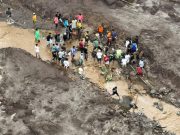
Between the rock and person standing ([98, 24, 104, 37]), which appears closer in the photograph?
the rock

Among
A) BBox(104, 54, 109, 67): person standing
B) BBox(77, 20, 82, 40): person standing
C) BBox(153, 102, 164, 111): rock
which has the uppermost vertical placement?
BBox(77, 20, 82, 40): person standing

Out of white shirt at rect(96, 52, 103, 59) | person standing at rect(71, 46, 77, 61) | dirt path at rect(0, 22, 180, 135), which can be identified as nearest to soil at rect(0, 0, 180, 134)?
dirt path at rect(0, 22, 180, 135)

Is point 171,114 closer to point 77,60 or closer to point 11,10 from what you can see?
point 77,60

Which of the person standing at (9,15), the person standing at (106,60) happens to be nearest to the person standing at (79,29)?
the person standing at (106,60)

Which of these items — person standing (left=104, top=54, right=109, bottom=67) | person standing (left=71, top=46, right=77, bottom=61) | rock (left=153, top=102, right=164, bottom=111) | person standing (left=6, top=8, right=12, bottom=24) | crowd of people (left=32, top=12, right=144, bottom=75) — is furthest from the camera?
person standing (left=6, top=8, right=12, bottom=24)

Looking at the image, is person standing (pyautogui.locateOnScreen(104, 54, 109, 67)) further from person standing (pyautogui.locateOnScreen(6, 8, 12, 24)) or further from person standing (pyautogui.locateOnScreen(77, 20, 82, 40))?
person standing (pyautogui.locateOnScreen(6, 8, 12, 24))

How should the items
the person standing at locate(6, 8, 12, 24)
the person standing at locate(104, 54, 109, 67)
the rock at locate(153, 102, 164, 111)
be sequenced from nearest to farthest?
1. the rock at locate(153, 102, 164, 111)
2. the person standing at locate(104, 54, 109, 67)
3. the person standing at locate(6, 8, 12, 24)
